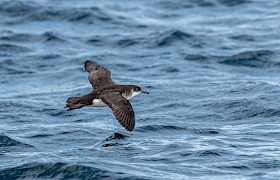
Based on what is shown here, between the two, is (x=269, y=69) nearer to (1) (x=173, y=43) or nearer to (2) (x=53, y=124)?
(1) (x=173, y=43)

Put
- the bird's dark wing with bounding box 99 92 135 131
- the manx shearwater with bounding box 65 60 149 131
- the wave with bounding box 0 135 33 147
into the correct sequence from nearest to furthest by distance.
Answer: the bird's dark wing with bounding box 99 92 135 131
the manx shearwater with bounding box 65 60 149 131
the wave with bounding box 0 135 33 147

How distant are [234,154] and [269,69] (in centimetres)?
641

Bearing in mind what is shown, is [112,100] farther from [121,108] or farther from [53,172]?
[53,172]

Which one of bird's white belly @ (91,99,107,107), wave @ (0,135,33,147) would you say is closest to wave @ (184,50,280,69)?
bird's white belly @ (91,99,107,107)

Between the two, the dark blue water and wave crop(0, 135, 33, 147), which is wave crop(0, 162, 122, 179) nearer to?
the dark blue water

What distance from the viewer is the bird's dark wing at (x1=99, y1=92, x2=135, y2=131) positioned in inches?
480

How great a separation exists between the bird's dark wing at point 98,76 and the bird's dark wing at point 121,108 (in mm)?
955

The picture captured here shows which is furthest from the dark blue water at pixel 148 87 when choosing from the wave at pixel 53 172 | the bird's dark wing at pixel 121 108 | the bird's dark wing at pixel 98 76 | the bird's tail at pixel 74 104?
the bird's dark wing at pixel 98 76

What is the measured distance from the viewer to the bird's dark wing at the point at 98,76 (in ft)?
46.1

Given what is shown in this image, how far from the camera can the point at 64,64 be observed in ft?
60.7

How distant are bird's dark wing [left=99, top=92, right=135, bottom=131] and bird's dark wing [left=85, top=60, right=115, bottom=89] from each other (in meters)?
0.95

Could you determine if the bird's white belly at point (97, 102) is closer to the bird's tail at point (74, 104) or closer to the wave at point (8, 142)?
the bird's tail at point (74, 104)

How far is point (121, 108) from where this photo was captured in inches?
491

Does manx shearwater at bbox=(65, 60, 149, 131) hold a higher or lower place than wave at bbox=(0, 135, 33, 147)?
higher
